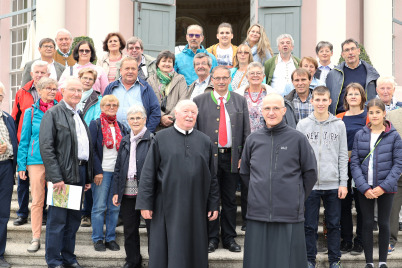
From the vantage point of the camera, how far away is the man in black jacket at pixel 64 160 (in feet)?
16.5

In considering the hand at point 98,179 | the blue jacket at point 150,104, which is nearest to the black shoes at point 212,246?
the hand at point 98,179

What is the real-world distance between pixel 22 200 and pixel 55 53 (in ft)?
7.65

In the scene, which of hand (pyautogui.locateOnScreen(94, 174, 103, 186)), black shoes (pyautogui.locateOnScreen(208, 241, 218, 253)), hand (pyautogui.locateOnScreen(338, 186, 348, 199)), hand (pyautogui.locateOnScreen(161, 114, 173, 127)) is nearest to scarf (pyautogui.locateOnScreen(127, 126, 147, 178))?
hand (pyautogui.locateOnScreen(94, 174, 103, 186))

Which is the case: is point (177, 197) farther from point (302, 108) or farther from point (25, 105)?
point (25, 105)

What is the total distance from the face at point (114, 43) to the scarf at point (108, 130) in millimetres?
1500

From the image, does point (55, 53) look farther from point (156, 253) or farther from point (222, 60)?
point (156, 253)

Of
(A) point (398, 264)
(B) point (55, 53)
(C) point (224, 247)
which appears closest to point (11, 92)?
(B) point (55, 53)

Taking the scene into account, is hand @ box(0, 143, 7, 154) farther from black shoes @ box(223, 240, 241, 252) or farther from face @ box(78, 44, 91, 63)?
black shoes @ box(223, 240, 241, 252)

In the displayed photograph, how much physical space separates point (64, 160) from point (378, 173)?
9.97 ft

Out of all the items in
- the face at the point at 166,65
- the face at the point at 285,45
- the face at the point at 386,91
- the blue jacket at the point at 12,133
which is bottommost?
the blue jacket at the point at 12,133

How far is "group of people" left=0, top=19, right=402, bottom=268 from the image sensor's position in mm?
4688

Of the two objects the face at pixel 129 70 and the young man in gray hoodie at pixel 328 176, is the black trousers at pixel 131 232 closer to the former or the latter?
the face at pixel 129 70

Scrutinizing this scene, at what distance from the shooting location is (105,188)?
18.6 feet

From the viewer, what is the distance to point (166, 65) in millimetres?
6395
